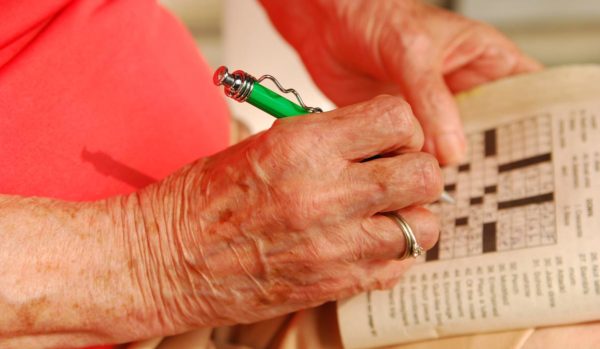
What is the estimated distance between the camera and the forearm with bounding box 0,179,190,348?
607 millimetres

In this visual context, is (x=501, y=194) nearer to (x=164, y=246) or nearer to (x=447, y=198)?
(x=447, y=198)

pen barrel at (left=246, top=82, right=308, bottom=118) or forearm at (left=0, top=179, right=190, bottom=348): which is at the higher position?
pen barrel at (left=246, top=82, right=308, bottom=118)

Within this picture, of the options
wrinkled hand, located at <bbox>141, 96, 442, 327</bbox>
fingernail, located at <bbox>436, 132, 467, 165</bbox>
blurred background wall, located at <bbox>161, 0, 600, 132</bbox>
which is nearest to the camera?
wrinkled hand, located at <bbox>141, 96, 442, 327</bbox>

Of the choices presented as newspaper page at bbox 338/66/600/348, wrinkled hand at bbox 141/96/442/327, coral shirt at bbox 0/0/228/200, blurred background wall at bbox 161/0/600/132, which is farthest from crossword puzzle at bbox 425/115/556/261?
blurred background wall at bbox 161/0/600/132

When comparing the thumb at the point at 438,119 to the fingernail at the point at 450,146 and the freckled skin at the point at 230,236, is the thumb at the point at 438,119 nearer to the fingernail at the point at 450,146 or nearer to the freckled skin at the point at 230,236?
the fingernail at the point at 450,146

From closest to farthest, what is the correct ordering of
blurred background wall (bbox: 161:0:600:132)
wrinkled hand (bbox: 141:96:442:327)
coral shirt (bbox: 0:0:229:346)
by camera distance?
wrinkled hand (bbox: 141:96:442:327) < coral shirt (bbox: 0:0:229:346) < blurred background wall (bbox: 161:0:600:132)

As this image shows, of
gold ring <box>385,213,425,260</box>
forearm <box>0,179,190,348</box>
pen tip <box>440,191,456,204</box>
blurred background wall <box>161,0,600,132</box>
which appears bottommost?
forearm <box>0,179,190,348</box>

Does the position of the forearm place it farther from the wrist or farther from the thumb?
the thumb

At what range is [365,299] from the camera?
72cm

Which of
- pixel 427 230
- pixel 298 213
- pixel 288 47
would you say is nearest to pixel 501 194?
pixel 427 230

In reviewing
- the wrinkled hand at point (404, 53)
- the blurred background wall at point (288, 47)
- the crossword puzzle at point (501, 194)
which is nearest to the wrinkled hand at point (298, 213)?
the crossword puzzle at point (501, 194)

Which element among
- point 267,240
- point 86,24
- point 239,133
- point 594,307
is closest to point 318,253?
point 267,240

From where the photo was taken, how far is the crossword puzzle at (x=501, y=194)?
0.72 meters

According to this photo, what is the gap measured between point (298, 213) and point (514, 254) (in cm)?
25
